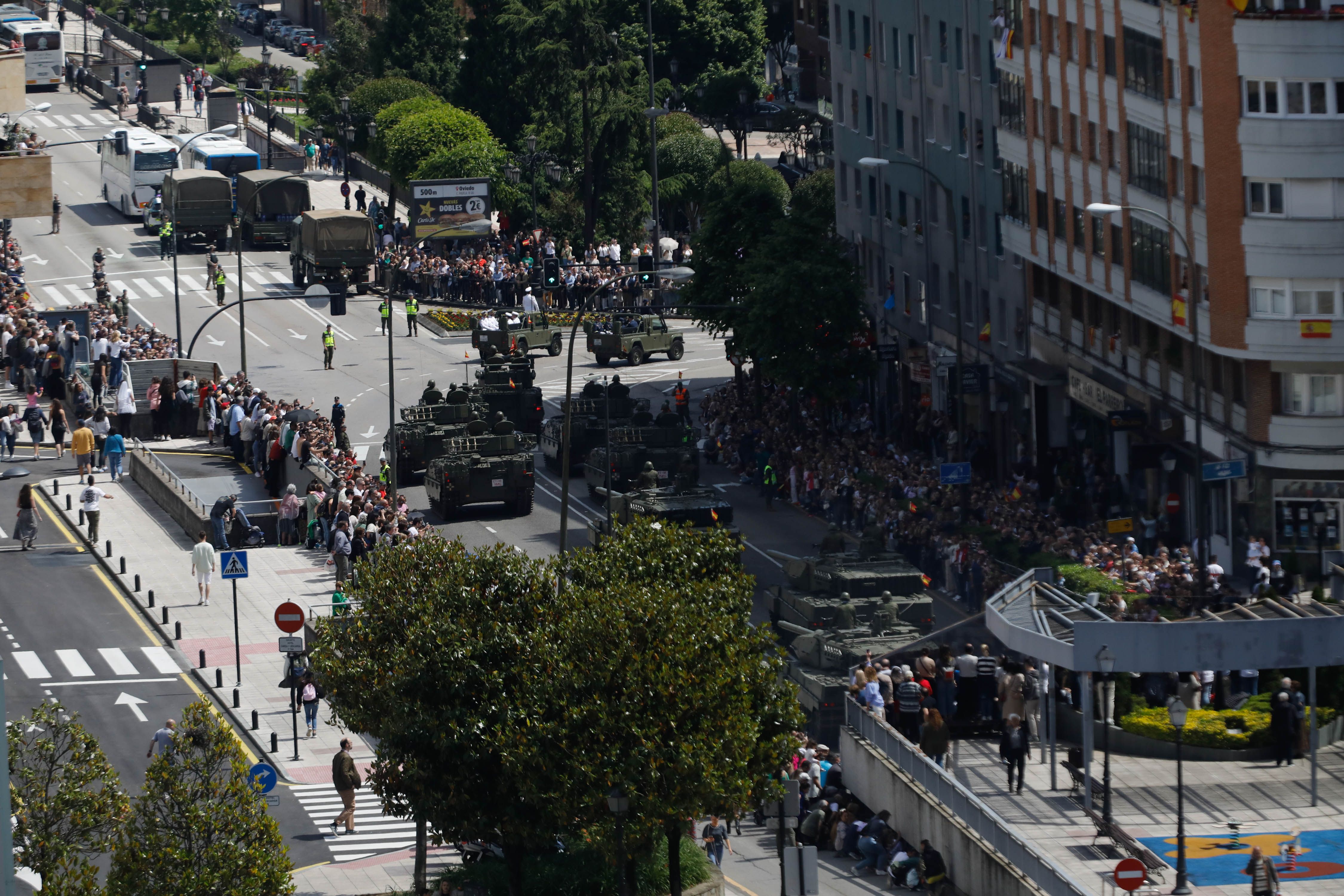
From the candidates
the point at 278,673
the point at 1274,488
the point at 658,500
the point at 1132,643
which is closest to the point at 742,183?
the point at 658,500

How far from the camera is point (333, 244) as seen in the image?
92.0m

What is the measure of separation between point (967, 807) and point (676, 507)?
62.2 feet

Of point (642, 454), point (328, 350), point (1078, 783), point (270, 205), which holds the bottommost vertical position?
point (328, 350)

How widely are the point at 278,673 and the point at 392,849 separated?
993cm

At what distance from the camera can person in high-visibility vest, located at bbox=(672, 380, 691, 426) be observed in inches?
2788

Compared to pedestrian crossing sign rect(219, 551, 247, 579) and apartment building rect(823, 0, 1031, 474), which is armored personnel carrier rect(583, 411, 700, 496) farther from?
pedestrian crossing sign rect(219, 551, 247, 579)

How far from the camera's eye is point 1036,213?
215ft

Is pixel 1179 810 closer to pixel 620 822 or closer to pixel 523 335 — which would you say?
pixel 620 822

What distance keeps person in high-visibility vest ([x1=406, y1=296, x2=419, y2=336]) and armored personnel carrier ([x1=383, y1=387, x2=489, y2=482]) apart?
20.5 meters

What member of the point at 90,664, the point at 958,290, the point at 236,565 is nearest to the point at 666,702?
the point at 236,565

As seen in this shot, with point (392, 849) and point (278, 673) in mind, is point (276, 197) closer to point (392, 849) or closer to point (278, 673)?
point (278, 673)

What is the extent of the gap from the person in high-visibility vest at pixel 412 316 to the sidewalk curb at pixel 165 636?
26.8 m

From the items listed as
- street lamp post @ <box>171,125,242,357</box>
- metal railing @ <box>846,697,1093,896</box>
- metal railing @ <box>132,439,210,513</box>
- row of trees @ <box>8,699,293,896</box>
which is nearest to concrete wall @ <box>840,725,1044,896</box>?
metal railing @ <box>846,697,1093,896</box>

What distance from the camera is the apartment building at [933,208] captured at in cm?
6800
